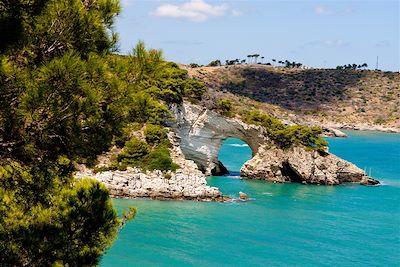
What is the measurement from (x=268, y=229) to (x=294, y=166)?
69.4ft

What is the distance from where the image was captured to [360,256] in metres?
35.2

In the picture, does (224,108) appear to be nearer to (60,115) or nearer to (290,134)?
(290,134)

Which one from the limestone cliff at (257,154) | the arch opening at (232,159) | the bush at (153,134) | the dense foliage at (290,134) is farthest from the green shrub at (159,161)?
the dense foliage at (290,134)

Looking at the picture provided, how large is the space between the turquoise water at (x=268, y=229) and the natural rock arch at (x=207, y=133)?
377cm

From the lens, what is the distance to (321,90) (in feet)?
562

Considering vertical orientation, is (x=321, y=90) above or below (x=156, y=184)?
above

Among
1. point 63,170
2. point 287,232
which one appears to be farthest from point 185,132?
point 63,170

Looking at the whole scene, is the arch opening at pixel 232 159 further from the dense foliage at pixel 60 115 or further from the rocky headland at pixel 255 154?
the dense foliage at pixel 60 115

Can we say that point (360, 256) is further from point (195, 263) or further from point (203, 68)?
point (203, 68)

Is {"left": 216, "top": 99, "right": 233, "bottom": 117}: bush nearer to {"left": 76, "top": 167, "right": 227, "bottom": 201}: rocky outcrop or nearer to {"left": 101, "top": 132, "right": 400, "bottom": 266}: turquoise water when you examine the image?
{"left": 101, "top": 132, "right": 400, "bottom": 266}: turquoise water

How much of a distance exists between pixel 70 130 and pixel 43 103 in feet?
3.22

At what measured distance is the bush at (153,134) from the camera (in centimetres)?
5028

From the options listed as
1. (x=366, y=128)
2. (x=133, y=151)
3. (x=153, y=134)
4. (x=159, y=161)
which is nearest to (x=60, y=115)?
(x=159, y=161)

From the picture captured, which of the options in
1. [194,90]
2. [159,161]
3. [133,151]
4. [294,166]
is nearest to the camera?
[159,161]
